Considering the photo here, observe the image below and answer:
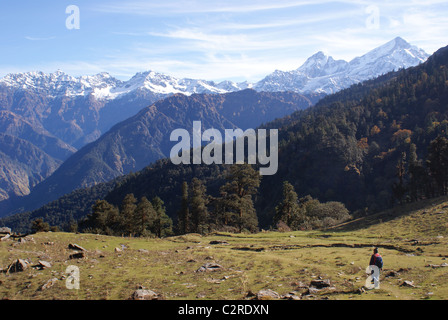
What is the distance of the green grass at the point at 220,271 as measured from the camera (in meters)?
14.7

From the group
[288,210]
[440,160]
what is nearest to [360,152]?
[440,160]

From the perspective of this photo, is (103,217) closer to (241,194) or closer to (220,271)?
(241,194)

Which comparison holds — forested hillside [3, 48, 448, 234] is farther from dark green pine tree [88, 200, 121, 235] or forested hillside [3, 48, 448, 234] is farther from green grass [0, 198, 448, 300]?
green grass [0, 198, 448, 300]

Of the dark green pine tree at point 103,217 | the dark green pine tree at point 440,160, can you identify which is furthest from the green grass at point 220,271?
the dark green pine tree at point 440,160

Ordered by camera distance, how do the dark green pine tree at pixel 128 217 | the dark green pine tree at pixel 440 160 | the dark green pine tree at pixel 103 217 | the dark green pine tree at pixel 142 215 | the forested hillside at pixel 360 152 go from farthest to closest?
the forested hillside at pixel 360 152
the dark green pine tree at pixel 440 160
the dark green pine tree at pixel 128 217
the dark green pine tree at pixel 103 217
the dark green pine tree at pixel 142 215

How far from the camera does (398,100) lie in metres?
197

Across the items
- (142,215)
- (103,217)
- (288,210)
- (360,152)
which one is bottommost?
(103,217)

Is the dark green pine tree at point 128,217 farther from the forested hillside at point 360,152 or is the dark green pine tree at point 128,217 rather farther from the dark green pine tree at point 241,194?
the forested hillside at point 360,152

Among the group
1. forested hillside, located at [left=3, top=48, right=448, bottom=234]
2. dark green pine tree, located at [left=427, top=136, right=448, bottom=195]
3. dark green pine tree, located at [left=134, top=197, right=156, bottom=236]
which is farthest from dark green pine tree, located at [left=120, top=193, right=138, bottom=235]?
forested hillside, located at [left=3, top=48, right=448, bottom=234]

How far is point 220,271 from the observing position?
1891cm

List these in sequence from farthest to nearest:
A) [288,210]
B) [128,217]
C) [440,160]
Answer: [440,160], [128,217], [288,210]

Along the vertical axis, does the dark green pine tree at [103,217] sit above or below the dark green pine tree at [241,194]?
below

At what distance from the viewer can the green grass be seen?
1473 cm
